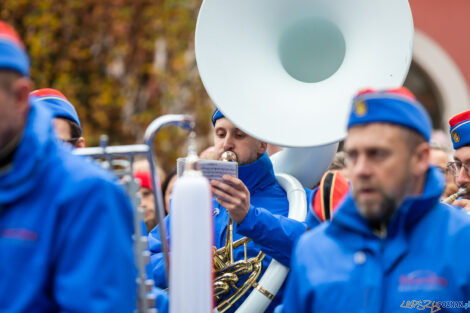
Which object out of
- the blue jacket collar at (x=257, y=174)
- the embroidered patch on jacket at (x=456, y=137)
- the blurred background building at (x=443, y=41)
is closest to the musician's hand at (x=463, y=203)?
the embroidered patch on jacket at (x=456, y=137)

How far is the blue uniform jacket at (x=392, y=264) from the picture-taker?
2.71 m

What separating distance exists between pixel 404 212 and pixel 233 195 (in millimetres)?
1208

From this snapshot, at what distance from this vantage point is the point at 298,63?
4.44 m

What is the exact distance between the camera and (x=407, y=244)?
2.76 metres

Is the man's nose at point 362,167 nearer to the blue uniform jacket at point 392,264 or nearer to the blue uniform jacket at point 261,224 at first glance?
the blue uniform jacket at point 392,264

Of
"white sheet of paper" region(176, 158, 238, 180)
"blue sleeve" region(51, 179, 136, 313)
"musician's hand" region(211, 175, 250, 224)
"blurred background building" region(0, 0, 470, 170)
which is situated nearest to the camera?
"blue sleeve" region(51, 179, 136, 313)

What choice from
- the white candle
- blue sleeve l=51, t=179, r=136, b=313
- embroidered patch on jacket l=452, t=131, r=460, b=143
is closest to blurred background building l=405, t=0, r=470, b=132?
embroidered patch on jacket l=452, t=131, r=460, b=143

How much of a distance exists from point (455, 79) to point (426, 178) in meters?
11.2

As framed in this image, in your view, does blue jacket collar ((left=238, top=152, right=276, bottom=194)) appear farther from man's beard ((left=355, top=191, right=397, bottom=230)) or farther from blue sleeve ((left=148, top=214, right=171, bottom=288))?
man's beard ((left=355, top=191, right=397, bottom=230))

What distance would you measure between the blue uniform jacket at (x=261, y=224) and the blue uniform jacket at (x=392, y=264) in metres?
1.08

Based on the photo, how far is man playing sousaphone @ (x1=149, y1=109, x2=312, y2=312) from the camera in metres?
3.88

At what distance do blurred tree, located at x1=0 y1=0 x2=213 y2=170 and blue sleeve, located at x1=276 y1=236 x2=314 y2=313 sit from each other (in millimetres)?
8543

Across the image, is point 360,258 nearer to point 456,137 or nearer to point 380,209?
point 380,209

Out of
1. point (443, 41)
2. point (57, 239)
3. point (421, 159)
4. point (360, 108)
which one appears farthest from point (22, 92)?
point (443, 41)
